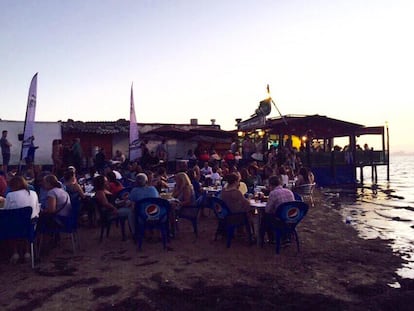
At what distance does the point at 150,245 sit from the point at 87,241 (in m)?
1.39

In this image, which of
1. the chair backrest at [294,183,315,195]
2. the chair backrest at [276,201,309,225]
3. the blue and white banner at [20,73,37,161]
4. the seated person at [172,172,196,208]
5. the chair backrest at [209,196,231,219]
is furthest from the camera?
the chair backrest at [294,183,315,195]

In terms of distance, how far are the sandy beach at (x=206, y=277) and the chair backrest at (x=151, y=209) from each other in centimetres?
62

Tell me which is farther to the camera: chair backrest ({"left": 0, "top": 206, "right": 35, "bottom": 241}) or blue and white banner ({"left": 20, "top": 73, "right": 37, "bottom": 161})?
blue and white banner ({"left": 20, "top": 73, "right": 37, "bottom": 161})

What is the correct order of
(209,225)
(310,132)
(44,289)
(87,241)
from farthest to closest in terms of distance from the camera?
(310,132)
(209,225)
(87,241)
(44,289)

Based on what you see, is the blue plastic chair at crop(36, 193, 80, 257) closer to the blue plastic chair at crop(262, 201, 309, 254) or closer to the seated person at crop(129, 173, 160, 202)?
the seated person at crop(129, 173, 160, 202)

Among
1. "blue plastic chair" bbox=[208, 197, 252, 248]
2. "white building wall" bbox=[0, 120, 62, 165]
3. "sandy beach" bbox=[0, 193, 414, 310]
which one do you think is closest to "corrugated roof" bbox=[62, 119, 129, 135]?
"white building wall" bbox=[0, 120, 62, 165]

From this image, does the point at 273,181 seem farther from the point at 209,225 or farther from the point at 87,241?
the point at 87,241

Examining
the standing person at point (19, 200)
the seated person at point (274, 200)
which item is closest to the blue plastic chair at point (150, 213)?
the standing person at point (19, 200)

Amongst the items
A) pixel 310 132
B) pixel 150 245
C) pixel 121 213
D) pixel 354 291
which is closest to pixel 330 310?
pixel 354 291

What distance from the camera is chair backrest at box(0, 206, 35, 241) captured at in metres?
5.61

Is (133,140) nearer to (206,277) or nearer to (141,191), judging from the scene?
(141,191)

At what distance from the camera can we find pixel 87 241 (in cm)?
764

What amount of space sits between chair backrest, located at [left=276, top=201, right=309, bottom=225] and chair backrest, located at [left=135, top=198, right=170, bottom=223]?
6.64ft

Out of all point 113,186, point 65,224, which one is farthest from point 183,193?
point 65,224
